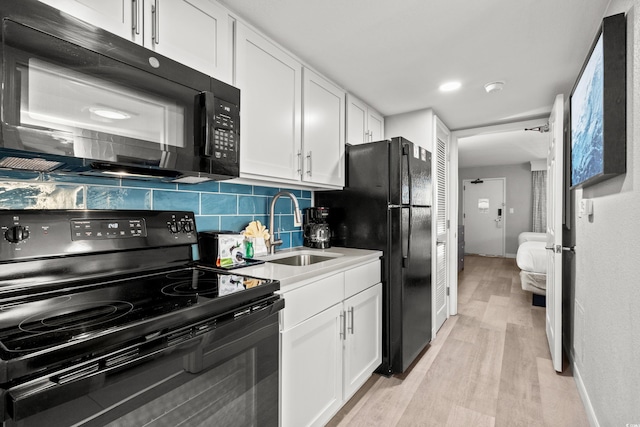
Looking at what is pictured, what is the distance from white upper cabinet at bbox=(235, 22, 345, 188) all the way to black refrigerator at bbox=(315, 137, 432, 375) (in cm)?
20

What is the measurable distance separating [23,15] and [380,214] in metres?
1.91

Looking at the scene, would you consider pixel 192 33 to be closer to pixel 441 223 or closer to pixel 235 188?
pixel 235 188

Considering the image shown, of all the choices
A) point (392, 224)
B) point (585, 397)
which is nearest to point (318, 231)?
point (392, 224)

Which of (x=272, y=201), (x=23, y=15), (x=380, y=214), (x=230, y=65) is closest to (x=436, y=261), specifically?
(x=380, y=214)

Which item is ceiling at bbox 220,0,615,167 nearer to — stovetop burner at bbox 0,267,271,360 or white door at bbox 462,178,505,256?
stovetop burner at bbox 0,267,271,360

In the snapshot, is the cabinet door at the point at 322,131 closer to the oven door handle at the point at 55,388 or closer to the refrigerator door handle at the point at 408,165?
the refrigerator door handle at the point at 408,165

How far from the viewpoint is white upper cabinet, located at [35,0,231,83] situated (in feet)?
3.39

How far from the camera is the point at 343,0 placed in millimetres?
1454

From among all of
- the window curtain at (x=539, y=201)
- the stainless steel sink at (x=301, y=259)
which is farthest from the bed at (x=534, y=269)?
the window curtain at (x=539, y=201)

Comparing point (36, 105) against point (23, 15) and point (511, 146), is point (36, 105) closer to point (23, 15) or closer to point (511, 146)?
point (23, 15)

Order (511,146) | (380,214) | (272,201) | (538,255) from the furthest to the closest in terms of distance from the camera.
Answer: (511,146) < (538,255) < (380,214) < (272,201)

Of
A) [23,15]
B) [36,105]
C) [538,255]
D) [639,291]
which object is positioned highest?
[23,15]

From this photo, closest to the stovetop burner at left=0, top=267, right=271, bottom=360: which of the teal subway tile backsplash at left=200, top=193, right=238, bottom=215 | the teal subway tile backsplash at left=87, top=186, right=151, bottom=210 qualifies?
the teal subway tile backsplash at left=87, top=186, right=151, bottom=210

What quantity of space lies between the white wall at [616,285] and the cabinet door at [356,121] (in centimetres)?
155
